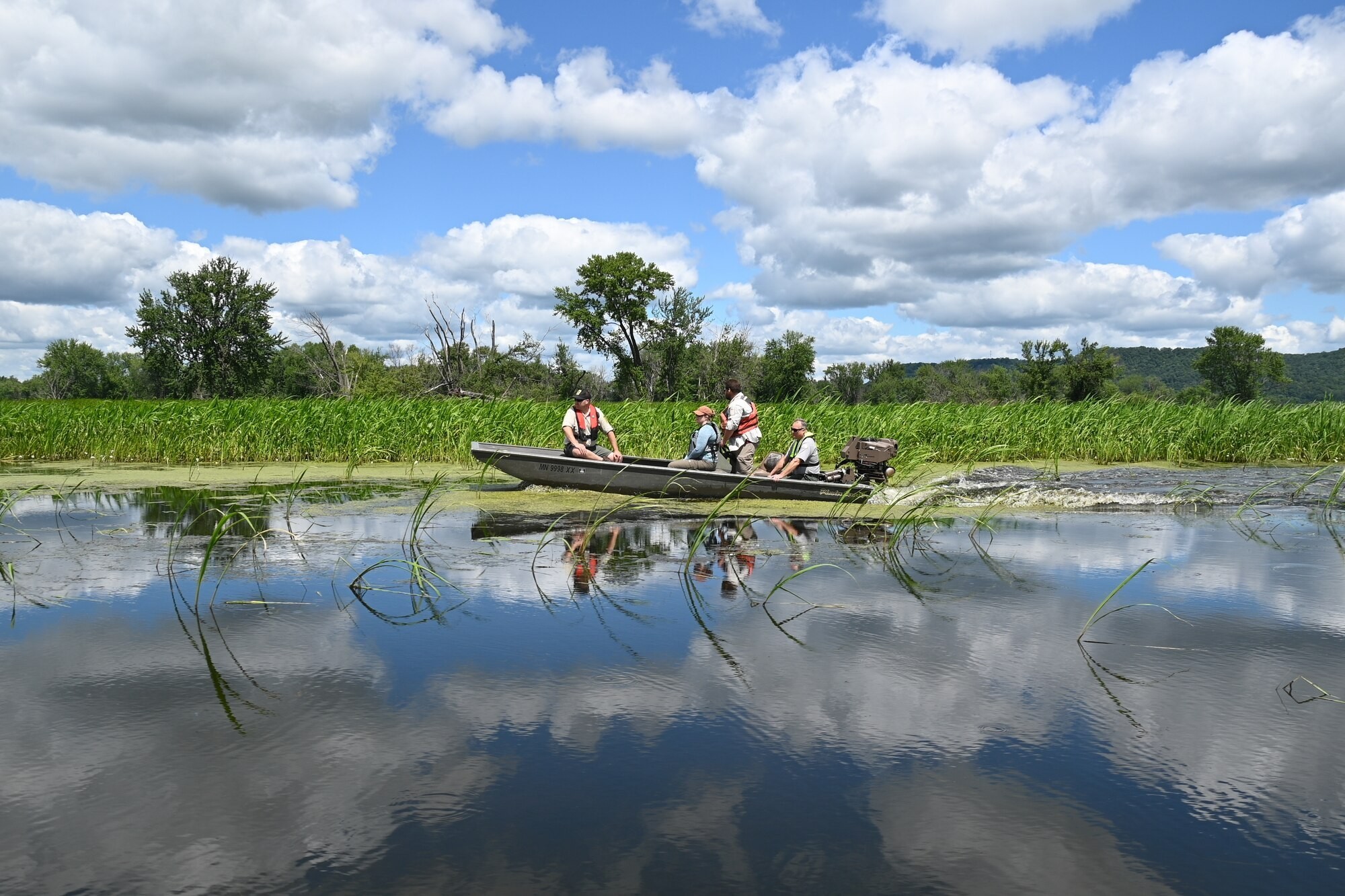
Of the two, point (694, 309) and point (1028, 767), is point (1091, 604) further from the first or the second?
point (694, 309)

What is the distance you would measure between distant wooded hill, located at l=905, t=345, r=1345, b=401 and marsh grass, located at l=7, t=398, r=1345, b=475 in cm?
5739

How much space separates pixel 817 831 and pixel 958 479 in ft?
42.6

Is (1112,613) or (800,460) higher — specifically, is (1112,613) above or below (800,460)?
below

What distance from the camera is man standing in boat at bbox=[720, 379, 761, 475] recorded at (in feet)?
39.4

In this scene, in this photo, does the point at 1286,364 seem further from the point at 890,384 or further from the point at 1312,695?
the point at 1312,695

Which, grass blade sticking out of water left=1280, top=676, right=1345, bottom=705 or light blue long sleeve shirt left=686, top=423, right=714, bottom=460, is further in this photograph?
light blue long sleeve shirt left=686, top=423, right=714, bottom=460

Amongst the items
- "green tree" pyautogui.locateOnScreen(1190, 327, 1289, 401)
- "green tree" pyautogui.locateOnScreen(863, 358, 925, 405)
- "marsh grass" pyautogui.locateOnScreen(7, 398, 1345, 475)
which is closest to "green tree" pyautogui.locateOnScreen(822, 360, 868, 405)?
"green tree" pyautogui.locateOnScreen(863, 358, 925, 405)

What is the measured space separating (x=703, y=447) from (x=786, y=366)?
45863 mm

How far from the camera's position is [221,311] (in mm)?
55125

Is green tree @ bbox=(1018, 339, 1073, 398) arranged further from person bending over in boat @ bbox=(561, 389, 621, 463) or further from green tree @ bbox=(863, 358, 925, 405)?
person bending over in boat @ bbox=(561, 389, 621, 463)

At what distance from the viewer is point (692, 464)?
11664 mm

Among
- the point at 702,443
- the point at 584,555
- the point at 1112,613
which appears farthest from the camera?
the point at 702,443

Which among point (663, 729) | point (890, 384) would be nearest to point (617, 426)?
point (663, 729)

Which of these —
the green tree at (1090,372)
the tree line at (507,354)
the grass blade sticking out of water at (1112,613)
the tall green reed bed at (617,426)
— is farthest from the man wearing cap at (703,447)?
the green tree at (1090,372)
